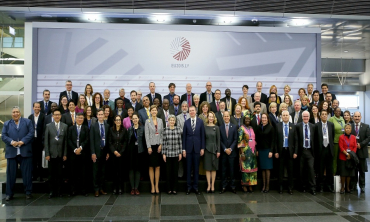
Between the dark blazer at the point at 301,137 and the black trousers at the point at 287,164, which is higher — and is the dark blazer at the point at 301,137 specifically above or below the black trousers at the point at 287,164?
above

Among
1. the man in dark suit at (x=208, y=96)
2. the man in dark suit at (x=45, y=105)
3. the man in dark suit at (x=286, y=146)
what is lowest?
the man in dark suit at (x=286, y=146)

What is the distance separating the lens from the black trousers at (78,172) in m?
6.06

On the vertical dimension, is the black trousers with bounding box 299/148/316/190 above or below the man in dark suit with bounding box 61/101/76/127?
below

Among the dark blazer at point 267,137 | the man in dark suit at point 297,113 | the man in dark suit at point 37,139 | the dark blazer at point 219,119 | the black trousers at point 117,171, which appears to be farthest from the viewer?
the man in dark suit at point 297,113

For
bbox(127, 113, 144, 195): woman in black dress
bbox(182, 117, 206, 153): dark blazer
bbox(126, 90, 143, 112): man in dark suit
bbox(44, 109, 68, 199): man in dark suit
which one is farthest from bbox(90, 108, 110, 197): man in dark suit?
bbox(182, 117, 206, 153): dark blazer

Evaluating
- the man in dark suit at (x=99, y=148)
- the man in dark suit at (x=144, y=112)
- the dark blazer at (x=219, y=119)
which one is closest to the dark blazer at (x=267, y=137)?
the dark blazer at (x=219, y=119)

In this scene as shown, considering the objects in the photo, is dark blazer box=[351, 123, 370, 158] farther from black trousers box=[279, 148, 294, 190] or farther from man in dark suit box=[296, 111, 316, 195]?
black trousers box=[279, 148, 294, 190]

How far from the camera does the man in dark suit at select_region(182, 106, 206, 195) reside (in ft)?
20.4

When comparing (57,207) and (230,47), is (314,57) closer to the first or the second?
(230,47)

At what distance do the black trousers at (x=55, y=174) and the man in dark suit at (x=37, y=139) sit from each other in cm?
72

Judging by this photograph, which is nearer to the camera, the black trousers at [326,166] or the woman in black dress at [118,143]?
the woman in black dress at [118,143]

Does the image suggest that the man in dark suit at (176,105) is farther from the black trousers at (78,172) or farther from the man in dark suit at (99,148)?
the black trousers at (78,172)

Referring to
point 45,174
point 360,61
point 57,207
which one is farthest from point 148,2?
point 360,61

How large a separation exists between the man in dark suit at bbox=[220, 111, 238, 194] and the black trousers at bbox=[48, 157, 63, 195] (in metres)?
3.42
